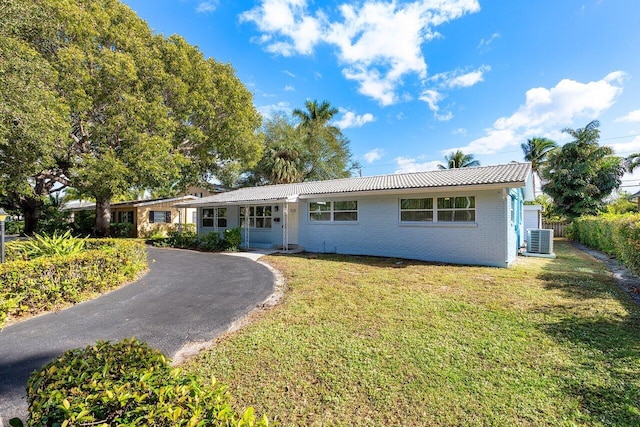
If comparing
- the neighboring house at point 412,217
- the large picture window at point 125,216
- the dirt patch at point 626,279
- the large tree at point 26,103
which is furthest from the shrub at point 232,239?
the large picture window at point 125,216

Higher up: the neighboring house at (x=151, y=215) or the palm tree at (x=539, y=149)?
the palm tree at (x=539, y=149)

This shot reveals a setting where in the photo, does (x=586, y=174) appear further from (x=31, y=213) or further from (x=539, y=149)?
(x=31, y=213)

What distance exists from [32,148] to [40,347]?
13246 mm

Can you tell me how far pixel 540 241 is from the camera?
1291 centimetres

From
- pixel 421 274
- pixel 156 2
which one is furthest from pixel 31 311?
pixel 156 2

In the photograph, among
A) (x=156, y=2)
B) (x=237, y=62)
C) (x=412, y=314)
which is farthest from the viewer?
(x=237, y=62)

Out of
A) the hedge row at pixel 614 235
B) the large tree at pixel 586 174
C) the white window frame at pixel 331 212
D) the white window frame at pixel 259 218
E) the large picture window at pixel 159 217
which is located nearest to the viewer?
the hedge row at pixel 614 235

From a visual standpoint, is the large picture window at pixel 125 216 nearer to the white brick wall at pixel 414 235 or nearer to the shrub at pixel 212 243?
the shrub at pixel 212 243

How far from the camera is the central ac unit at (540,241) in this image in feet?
41.8

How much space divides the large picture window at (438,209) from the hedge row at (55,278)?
31.5 ft

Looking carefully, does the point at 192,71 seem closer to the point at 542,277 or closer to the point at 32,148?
the point at 32,148

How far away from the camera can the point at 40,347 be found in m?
4.05

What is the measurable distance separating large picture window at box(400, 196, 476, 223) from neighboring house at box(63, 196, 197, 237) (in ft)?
61.4

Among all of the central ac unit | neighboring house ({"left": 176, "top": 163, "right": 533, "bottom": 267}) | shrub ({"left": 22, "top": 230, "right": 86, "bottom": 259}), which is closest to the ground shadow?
neighboring house ({"left": 176, "top": 163, "right": 533, "bottom": 267})
